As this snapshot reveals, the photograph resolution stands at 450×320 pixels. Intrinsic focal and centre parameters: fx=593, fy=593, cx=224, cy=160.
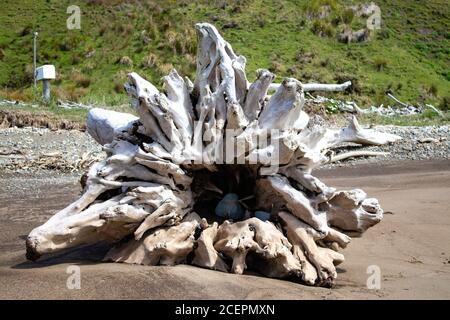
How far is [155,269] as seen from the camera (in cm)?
378

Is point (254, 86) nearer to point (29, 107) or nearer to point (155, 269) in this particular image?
point (155, 269)

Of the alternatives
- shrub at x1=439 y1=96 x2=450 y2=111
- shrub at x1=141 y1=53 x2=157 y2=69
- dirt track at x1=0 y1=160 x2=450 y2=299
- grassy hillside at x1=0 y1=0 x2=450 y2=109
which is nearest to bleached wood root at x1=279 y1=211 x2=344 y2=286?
dirt track at x1=0 y1=160 x2=450 y2=299

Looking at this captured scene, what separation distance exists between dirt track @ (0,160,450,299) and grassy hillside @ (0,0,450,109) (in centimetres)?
1544

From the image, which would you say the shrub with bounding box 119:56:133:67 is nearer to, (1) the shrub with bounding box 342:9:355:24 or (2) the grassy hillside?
(2) the grassy hillside

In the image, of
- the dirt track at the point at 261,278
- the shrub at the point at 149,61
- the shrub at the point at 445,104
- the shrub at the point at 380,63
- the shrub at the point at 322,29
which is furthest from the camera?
the shrub at the point at 322,29

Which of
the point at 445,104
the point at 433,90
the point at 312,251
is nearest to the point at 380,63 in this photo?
the point at 433,90

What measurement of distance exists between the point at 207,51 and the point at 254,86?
23.5 inches

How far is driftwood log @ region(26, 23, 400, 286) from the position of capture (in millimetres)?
3939

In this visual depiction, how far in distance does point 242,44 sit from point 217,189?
22432mm

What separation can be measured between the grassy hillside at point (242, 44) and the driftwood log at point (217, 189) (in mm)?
16061

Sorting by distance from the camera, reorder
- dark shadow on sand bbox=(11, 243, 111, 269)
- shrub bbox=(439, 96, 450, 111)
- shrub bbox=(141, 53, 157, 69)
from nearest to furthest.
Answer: dark shadow on sand bbox=(11, 243, 111, 269), shrub bbox=(439, 96, 450, 111), shrub bbox=(141, 53, 157, 69)

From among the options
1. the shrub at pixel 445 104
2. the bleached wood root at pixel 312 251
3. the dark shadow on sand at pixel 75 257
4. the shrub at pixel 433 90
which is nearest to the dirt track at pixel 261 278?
the dark shadow on sand at pixel 75 257

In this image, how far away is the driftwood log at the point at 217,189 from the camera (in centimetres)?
394

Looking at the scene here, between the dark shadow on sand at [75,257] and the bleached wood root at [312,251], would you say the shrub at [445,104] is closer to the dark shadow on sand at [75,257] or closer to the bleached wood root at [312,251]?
the bleached wood root at [312,251]
